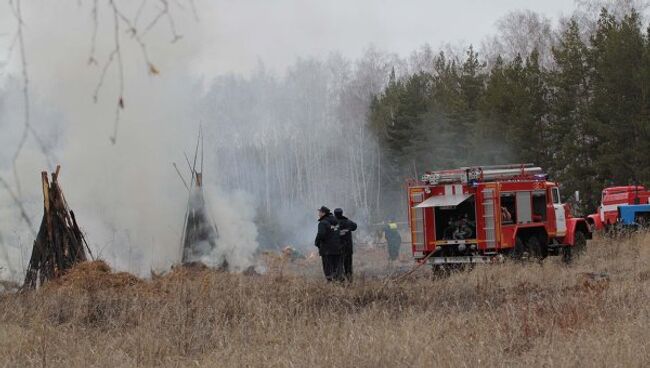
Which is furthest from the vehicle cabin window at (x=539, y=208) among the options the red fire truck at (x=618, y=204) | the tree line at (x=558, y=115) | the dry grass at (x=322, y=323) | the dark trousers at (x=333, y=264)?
the tree line at (x=558, y=115)

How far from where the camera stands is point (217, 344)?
8266 mm

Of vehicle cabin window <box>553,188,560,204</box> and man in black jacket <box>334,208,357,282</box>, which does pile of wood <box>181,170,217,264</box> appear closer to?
man in black jacket <box>334,208,357,282</box>

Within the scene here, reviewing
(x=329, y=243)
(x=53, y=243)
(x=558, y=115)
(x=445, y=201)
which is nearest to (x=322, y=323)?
(x=329, y=243)

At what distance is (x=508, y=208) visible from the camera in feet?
59.0

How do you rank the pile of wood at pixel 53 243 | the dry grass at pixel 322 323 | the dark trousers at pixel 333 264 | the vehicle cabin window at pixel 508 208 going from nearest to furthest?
1. the dry grass at pixel 322 323
2. the dark trousers at pixel 333 264
3. the pile of wood at pixel 53 243
4. the vehicle cabin window at pixel 508 208

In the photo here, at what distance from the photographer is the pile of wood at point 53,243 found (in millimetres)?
15000

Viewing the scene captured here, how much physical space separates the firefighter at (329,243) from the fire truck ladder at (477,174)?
406 cm

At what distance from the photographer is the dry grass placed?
22.9ft

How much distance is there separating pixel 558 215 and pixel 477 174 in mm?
2517

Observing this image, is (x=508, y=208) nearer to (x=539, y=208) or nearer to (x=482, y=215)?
(x=482, y=215)

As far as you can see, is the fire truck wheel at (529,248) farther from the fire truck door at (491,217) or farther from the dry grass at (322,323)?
the dry grass at (322,323)

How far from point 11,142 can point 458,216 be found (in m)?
11.7

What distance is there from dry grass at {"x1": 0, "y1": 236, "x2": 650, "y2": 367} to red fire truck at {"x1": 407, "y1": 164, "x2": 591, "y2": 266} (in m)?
3.66

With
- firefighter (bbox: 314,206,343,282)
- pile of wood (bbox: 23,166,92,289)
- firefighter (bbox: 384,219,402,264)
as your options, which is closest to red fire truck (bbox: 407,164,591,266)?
firefighter (bbox: 314,206,343,282)
